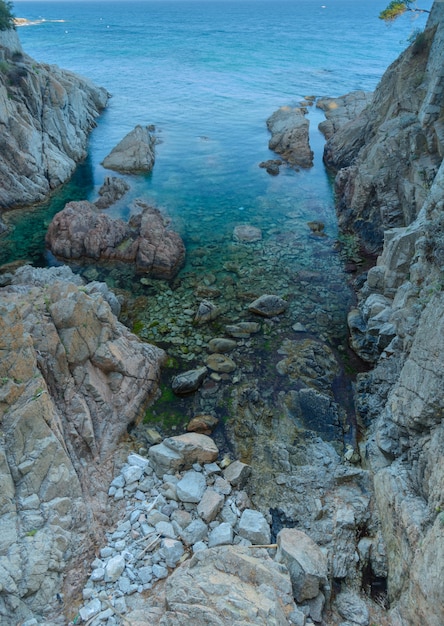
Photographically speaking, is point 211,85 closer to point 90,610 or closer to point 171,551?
point 171,551

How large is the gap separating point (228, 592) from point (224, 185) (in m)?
31.3

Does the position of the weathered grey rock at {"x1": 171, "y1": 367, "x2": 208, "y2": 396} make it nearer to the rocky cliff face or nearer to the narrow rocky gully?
the narrow rocky gully

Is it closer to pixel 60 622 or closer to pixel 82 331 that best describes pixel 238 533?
pixel 60 622

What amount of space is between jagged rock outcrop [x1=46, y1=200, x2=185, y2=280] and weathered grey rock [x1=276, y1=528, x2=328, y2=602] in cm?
1628

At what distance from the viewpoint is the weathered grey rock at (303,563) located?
9828 mm

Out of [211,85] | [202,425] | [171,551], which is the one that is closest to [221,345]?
[202,425]

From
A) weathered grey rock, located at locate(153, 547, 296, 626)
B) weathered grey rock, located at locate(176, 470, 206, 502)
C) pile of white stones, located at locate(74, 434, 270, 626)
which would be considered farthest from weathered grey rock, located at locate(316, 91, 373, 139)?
weathered grey rock, located at locate(153, 547, 296, 626)

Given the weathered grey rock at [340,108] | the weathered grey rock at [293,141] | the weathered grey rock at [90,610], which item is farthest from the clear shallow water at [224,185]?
the weathered grey rock at [90,610]

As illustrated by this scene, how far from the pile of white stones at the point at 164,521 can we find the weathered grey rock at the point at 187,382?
107 inches

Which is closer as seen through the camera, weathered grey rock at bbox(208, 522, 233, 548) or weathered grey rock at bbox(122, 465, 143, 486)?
weathered grey rock at bbox(208, 522, 233, 548)

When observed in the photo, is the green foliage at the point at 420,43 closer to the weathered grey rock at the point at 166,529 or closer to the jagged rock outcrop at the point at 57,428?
the jagged rock outcrop at the point at 57,428

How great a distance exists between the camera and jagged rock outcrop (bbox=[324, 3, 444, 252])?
22.5 metres

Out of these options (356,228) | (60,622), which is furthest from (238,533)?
(356,228)

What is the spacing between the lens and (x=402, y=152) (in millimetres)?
25250
